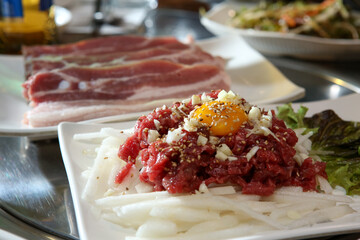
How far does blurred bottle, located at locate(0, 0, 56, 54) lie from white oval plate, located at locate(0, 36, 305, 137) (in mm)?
501

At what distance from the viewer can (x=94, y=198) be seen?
178cm

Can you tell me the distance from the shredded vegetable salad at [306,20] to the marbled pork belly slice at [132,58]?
4.04 feet

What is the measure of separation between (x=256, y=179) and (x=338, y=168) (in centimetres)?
48

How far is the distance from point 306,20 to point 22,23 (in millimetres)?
2507

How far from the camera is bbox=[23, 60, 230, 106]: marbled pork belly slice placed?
2811 mm

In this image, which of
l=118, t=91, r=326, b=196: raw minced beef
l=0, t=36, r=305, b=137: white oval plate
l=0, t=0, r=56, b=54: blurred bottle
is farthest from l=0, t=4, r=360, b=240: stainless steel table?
l=0, t=0, r=56, b=54: blurred bottle

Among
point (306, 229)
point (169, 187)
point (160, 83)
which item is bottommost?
point (306, 229)

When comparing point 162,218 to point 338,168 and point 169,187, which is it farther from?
point 338,168

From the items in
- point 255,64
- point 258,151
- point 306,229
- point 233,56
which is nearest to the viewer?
point 306,229

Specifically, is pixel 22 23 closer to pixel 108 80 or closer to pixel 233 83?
pixel 108 80

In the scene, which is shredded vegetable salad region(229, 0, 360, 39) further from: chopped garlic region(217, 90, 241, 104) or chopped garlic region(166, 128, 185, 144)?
chopped garlic region(166, 128, 185, 144)

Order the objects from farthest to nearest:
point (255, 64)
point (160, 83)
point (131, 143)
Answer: point (255, 64), point (160, 83), point (131, 143)

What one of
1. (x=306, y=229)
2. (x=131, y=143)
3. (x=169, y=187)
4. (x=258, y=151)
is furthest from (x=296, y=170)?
(x=131, y=143)

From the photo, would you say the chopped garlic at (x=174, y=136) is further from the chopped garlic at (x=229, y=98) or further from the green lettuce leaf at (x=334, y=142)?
the green lettuce leaf at (x=334, y=142)
